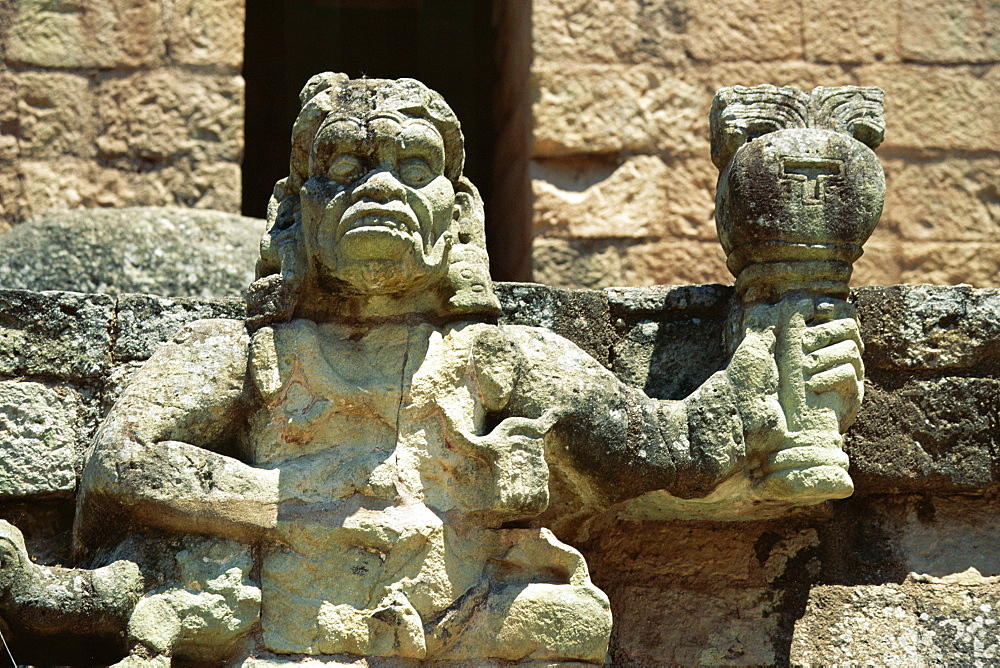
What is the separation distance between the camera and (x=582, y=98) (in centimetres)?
604

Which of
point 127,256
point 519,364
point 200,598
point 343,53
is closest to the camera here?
point 200,598

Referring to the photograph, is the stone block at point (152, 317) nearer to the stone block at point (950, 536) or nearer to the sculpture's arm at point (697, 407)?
the sculpture's arm at point (697, 407)

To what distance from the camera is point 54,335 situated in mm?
4016

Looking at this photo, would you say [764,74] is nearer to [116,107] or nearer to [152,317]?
[116,107]

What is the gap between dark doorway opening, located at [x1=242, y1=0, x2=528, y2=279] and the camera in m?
7.70

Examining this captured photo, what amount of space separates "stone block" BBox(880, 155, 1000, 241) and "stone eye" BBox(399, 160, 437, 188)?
9.65 ft

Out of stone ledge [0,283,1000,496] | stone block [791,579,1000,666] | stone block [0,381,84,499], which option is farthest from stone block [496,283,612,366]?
stone block [0,381,84,499]

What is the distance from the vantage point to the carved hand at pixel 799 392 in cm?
382

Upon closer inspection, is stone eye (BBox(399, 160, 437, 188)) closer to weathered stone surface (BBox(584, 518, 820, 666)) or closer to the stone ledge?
the stone ledge

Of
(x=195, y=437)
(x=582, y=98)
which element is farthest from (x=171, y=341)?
(x=582, y=98)

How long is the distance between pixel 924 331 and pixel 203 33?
2.98 m

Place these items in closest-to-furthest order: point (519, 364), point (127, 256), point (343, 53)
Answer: point (519, 364) → point (127, 256) → point (343, 53)

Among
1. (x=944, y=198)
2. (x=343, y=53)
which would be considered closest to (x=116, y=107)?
(x=343, y=53)

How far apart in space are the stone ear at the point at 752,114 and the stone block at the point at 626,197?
182 centimetres
